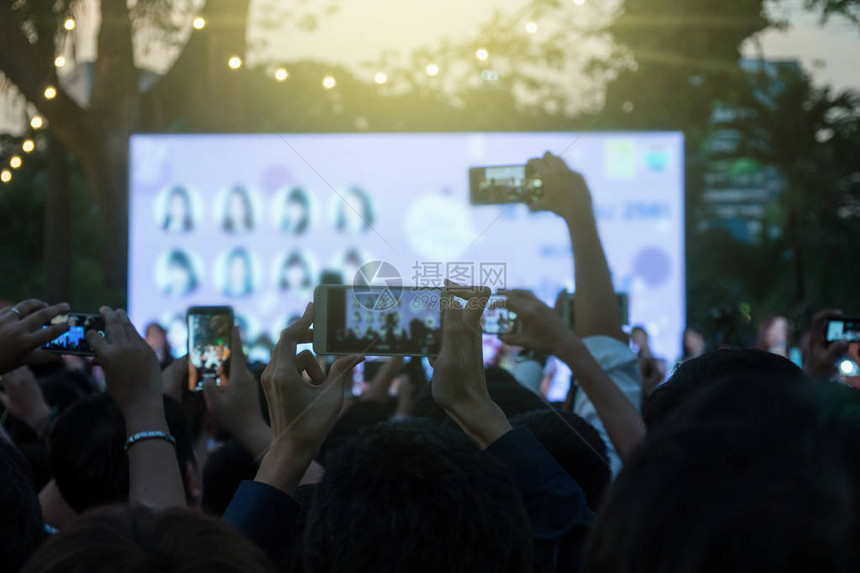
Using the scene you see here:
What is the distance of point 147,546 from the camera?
898 millimetres

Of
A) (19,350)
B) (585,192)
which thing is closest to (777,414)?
(19,350)

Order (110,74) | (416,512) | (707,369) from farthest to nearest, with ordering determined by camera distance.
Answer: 1. (110,74)
2. (707,369)
3. (416,512)

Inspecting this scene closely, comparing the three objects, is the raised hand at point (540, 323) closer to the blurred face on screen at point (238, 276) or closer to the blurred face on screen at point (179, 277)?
the blurred face on screen at point (238, 276)

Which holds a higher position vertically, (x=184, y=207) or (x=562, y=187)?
(x=184, y=207)

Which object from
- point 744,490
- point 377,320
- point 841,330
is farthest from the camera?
point 841,330

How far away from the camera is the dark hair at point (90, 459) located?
2047 millimetres

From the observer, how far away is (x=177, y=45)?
10.0 meters

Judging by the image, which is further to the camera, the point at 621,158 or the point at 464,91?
the point at 464,91

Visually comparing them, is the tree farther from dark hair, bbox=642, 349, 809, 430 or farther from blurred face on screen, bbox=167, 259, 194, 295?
dark hair, bbox=642, 349, 809, 430

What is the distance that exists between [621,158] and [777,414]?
716 cm

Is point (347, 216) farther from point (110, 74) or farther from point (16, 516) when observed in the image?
point (16, 516)

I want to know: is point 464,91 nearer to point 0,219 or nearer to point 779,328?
point 779,328

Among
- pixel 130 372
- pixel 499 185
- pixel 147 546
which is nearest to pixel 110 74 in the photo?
pixel 499 185

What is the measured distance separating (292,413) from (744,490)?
40.8 inches
